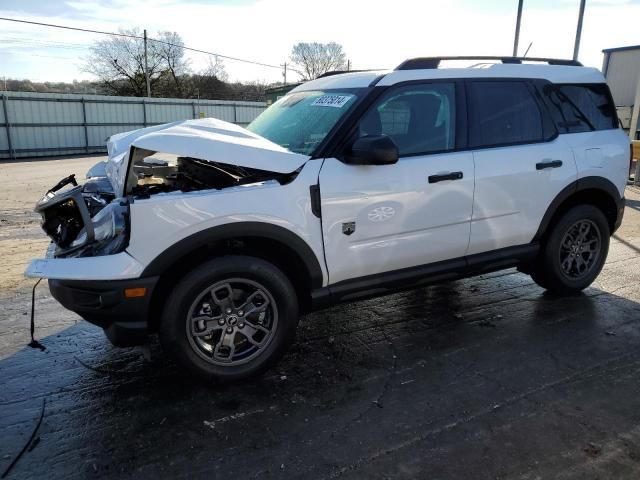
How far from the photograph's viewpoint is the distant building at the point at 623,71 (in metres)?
24.4

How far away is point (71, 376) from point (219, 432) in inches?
49.6

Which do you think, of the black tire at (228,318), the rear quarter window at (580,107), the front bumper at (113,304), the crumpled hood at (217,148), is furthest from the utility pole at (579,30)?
the front bumper at (113,304)

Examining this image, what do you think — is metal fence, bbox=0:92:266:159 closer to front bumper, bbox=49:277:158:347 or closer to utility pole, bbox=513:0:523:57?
utility pole, bbox=513:0:523:57

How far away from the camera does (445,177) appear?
12.0 feet

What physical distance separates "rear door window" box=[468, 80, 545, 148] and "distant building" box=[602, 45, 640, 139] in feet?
78.5

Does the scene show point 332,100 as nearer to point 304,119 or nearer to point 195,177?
point 304,119

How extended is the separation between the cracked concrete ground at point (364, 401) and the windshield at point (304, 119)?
5.02ft

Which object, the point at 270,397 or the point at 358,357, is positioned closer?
the point at 270,397

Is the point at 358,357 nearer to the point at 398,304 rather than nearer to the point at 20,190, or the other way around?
the point at 398,304

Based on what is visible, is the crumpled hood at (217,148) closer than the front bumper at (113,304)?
No

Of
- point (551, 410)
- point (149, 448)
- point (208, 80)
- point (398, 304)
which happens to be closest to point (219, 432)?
point (149, 448)

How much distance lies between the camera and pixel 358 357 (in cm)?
363

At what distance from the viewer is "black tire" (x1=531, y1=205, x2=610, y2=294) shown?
14.8 feet

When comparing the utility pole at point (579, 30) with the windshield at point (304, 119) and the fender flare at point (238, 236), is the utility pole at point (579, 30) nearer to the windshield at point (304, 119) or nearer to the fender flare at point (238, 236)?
the windshield at point (304, 119)
